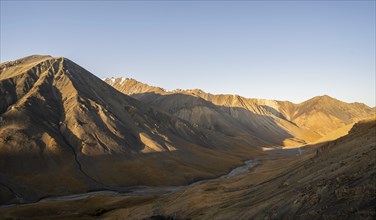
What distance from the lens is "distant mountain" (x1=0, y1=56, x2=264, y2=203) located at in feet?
350

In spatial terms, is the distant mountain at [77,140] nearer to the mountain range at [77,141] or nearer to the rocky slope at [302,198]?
the mountain range at [77,141]

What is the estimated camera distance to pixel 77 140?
422 ft

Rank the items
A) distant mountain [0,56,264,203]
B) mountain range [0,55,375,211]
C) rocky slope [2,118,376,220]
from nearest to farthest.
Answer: rocky slope [2,118,376,220]
mountain range [0,55,375,211]
distant mountain [0,56,264,203]

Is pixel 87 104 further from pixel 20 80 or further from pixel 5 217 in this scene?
pixel 5 217

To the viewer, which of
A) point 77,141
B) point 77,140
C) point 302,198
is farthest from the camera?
point 77,140

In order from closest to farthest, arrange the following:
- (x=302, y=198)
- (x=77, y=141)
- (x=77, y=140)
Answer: (x=302, y=198) → (x=77, y=141) → (x=77, y=140)

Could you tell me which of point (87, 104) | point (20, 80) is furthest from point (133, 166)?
point (20, 80)

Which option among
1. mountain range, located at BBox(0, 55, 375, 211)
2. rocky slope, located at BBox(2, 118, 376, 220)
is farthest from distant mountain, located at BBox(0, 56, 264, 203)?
rocky slope, located at BBox(2, 118, 376, 220)

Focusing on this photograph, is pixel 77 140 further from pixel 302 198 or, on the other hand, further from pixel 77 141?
pixel 302 198

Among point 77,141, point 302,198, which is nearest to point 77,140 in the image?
point 77,141

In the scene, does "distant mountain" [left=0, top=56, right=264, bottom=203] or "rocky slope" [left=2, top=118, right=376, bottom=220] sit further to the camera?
"distant mountain" [left=0, top=56, right=264, bottom=203]

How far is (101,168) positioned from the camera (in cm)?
11706

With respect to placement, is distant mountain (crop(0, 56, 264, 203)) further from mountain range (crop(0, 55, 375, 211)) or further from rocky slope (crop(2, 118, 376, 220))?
rocky slope (crop(2, 118, 376, 220))

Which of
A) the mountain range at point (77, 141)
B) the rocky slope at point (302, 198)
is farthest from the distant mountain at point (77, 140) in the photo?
the rocky slope at point (302, 198)
